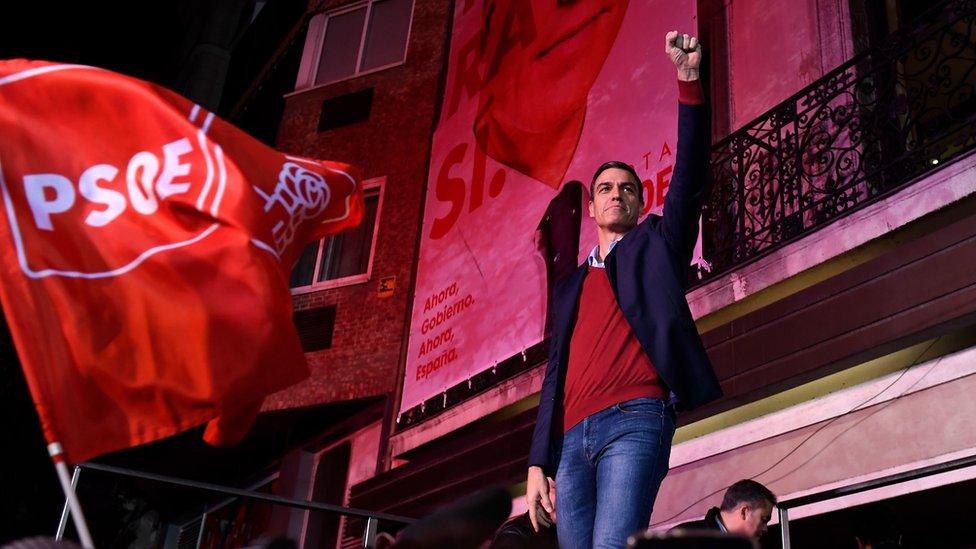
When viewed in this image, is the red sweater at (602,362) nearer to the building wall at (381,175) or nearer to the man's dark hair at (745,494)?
the man's dark hair at (745,494)

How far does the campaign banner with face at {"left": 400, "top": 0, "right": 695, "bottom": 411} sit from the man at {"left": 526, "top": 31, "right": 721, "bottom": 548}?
18.4 feet

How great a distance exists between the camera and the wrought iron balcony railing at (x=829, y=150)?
820 cm

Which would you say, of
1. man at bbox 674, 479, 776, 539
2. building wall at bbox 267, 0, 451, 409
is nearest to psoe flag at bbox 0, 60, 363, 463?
man at bbox 674, 479, 776, 539

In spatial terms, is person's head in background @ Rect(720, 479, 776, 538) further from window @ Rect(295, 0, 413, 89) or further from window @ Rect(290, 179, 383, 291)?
window @ Rect(295, 0, 413, 89)

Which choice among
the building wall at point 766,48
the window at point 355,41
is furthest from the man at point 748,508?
the window at point 355,41

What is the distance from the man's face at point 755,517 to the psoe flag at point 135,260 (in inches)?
114

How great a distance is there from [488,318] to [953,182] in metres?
5.74

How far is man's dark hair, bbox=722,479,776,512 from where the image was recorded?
588cm

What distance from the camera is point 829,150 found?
8.94 meters

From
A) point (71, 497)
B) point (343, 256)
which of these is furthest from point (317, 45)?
point (71, 497)

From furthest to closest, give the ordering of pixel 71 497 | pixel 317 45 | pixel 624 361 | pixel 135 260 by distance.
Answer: pixel 317 45 → pixel 135 260 → pixel 624 361 → pixel 71 497

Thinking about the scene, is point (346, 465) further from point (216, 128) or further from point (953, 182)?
point (216, 128)

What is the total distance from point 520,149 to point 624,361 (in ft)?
29.8

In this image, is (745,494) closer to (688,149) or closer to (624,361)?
(624,361)
